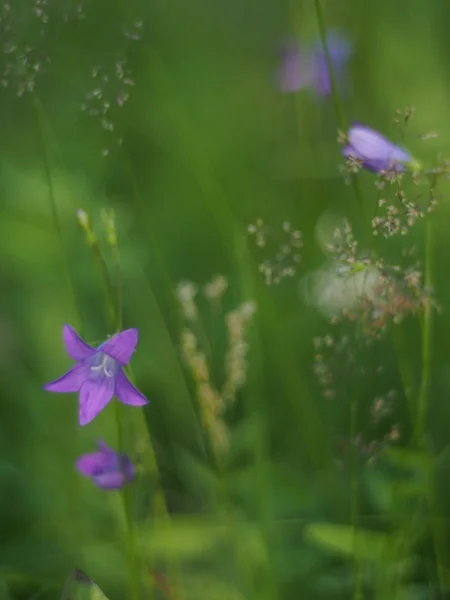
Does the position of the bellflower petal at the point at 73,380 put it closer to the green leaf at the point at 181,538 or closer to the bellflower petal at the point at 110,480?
the bellflower petal at the point at 110,480

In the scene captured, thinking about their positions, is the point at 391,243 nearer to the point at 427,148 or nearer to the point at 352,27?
the point at 427,148

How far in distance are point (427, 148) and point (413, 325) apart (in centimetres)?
57

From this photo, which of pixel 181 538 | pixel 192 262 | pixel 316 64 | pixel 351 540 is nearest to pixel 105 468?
pixel 181 538

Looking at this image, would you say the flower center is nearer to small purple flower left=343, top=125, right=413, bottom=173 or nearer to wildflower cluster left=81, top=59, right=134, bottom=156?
wildflower cluster left=81, top=59, right=134, bottom=156

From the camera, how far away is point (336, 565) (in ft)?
5.05

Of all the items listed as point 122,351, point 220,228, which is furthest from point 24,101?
point 122,351

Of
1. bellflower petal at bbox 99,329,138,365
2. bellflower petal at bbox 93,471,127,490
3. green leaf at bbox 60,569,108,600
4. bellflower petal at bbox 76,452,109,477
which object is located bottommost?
green leaf at bbox 60,569,108,600

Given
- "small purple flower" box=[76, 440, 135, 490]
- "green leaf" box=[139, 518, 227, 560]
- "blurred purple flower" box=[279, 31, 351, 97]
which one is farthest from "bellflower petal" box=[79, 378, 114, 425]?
"blurred purple flower" box=[279, 31, 351, 97]

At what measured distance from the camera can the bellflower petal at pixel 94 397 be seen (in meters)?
1.08

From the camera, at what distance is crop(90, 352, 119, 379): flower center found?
109 centimetres

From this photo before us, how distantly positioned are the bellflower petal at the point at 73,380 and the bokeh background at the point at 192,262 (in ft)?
0.40

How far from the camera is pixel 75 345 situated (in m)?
1.08

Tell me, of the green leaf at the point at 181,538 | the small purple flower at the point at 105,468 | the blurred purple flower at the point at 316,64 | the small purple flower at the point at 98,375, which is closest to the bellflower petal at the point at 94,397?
the small purple flower at the point at 98,375

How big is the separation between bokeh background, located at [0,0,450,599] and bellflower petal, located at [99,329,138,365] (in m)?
0.23
